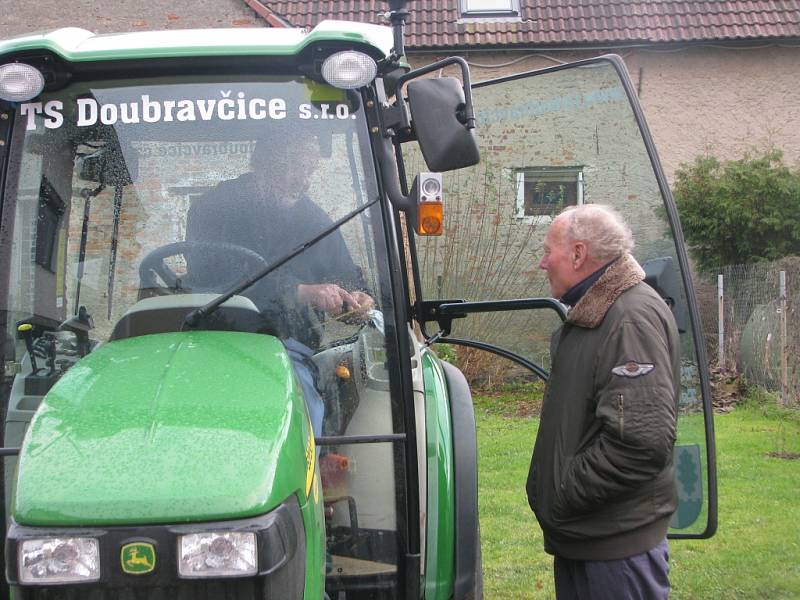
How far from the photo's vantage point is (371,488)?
2.83 m

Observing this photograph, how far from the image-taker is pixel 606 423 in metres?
2.64

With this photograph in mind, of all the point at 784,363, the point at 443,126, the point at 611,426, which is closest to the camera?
the point at 611,426

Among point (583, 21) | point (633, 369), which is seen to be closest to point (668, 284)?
point (633, 369)

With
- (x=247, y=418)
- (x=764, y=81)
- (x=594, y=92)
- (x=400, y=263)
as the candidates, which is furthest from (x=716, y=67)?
(x=247, y=418)

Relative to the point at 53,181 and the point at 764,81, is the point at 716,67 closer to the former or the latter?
the point at 764,81

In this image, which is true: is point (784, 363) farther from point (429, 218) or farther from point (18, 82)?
point (18, 82)

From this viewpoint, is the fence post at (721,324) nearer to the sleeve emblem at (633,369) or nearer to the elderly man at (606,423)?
the elderly man at (606,423)

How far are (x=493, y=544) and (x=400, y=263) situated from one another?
3.32m

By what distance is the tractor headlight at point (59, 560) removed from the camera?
1854 mm

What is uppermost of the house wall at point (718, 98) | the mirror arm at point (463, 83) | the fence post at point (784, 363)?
the house wall at point (718, 98)

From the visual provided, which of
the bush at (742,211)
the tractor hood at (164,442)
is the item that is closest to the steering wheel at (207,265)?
the tractor hood at (164,442)

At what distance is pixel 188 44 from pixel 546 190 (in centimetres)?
173

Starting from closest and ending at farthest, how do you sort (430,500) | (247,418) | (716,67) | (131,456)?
(131,456) < (247,418) < (430,500) < (716,67)

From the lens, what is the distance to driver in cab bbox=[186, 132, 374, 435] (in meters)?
2.75
